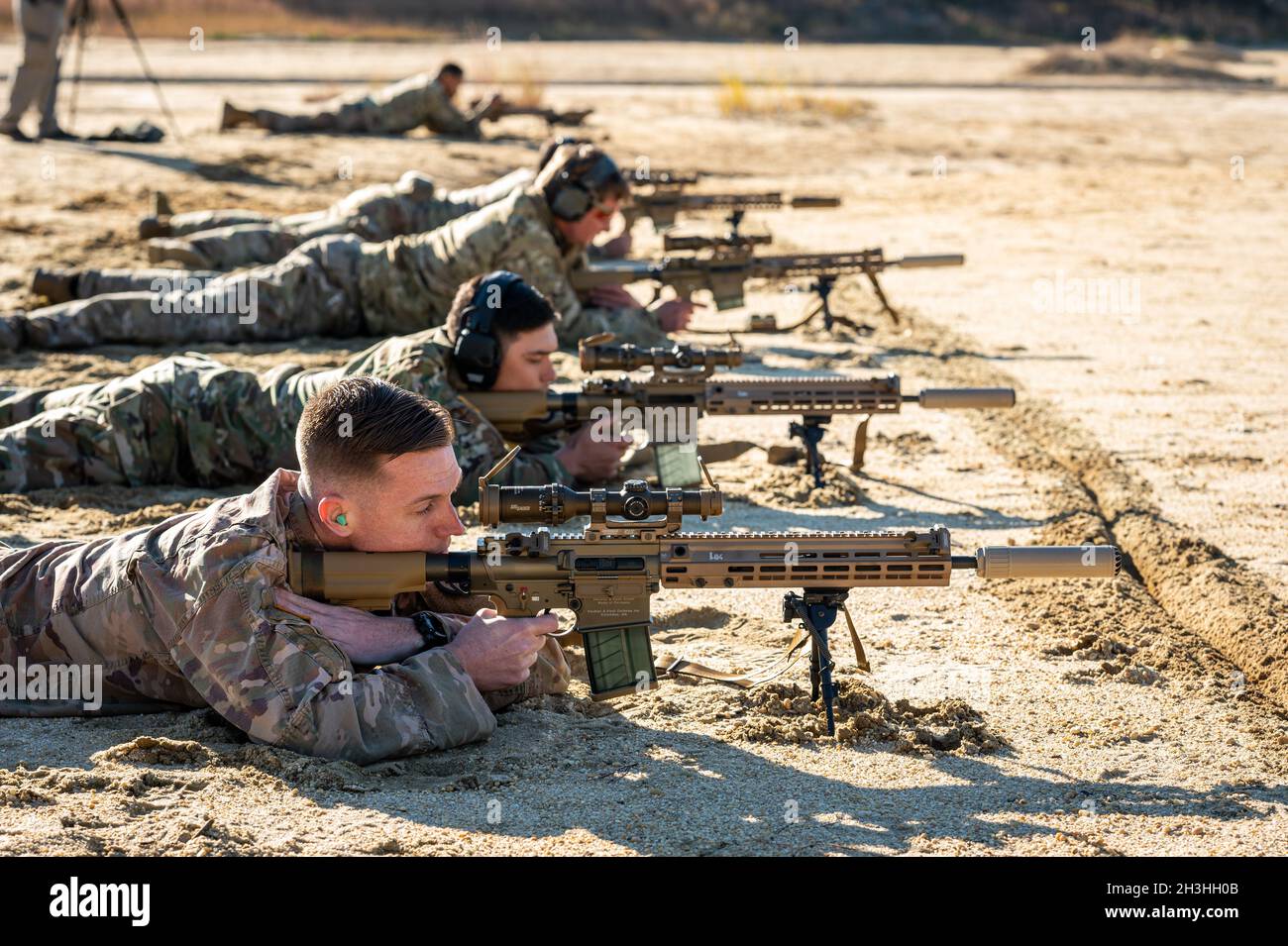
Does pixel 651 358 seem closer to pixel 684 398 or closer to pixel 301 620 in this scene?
pixel 684 398

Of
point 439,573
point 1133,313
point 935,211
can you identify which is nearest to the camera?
point 439,573

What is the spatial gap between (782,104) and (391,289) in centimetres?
1570

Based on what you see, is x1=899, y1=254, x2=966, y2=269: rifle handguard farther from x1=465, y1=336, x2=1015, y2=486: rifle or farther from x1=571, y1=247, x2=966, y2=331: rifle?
x1=465, y1=336, x2=1015, y2=486: rifle

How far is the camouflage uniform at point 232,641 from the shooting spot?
4281 millimetres

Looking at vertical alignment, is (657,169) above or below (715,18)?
below

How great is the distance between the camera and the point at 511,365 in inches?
267

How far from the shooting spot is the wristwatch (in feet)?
15.5

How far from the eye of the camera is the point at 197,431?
709 cm

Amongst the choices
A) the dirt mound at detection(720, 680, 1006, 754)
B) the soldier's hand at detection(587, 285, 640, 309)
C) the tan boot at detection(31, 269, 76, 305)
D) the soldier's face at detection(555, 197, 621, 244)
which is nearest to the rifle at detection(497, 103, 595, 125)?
the tan boot at detection(31, 269, 76, 305)

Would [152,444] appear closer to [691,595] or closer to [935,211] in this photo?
[691,595]

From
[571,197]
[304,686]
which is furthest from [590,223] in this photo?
[304,686]
